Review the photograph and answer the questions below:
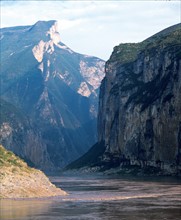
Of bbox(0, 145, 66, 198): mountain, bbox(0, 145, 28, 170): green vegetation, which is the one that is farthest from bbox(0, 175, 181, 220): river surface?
bbox(0, 145, 28, 170): green vegetation

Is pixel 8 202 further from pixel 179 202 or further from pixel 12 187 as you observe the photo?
pixel 179 202

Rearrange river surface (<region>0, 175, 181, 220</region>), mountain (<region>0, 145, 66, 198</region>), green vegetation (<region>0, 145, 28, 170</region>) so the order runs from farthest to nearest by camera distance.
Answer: green vegetation (<region>0, 145, 28, 170</region>)
mountain (<region>0, 145, 66, 198</region>)
river surface (<region>0, 175, 181, 220</region>)

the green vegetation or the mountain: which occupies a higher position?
the green vegetation

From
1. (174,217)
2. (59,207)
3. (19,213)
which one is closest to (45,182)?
(59,207)

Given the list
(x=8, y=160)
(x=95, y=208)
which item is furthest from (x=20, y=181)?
(x=95, y=208)

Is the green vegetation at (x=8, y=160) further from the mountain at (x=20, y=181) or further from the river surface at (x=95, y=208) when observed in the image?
the river surface at (x=95, y=208)

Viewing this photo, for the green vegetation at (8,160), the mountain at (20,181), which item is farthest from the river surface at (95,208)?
the green vegetation at (8,160)

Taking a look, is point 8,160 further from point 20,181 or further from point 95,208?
point 95,208

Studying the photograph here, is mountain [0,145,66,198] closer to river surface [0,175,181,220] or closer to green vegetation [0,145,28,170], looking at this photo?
green vegetation [0,145,28,170]
